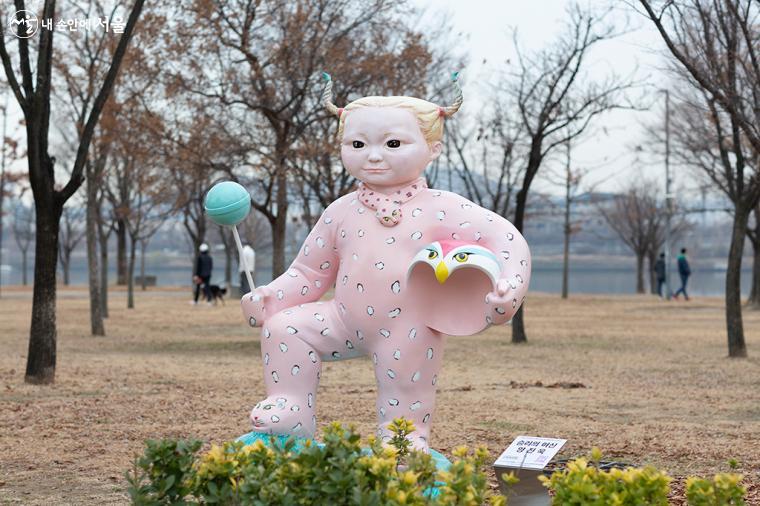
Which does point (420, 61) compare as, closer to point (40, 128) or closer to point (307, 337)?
point (40, 128)

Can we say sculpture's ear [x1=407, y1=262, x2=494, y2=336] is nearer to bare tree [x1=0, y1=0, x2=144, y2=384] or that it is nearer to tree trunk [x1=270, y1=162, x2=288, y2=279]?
bare tree [x1=0, y1=0, x2=144, y2=384]

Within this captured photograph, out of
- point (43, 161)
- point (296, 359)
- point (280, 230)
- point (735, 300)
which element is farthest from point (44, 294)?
point (735, 300)

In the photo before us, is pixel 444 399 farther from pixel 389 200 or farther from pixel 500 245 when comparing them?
pixel 500 245

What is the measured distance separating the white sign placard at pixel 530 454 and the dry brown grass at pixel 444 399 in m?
1.56

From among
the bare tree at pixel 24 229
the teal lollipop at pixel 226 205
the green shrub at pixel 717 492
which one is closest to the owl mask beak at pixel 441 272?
the teal lollipop at pixel 226 205

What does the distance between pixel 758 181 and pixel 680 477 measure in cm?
727

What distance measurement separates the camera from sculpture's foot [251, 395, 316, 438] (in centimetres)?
489

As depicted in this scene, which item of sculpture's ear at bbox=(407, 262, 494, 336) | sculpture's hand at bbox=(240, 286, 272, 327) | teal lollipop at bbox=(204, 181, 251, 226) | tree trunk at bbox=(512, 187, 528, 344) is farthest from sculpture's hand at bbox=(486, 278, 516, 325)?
tree trunk at bbox=(512, 187, 528, 344)

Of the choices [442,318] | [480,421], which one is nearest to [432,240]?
[442,318]

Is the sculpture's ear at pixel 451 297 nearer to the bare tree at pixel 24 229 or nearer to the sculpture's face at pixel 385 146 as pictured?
the sculpture's face at pixel 385 146

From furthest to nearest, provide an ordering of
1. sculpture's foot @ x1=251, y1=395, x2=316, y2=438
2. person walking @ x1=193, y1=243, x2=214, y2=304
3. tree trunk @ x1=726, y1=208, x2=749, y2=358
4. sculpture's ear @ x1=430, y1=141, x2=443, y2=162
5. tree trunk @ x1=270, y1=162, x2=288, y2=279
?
person walking @ x1=193, y1=243, x2=214, y2=304, tree trunk @ x1=270, y1=162, x2=288, y2=279, tree trunk @ x1=726, y1=208, x2=749, y2=358, sculpture's ear @ x1=430, y1=141, x2=443, y2=162, sculpture's foot @ x1=251, y1=395, x2=316, y2=438

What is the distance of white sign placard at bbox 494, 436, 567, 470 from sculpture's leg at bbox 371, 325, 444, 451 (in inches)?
22.7

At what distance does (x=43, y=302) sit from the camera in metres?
9.76

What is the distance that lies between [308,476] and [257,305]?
1.86m
